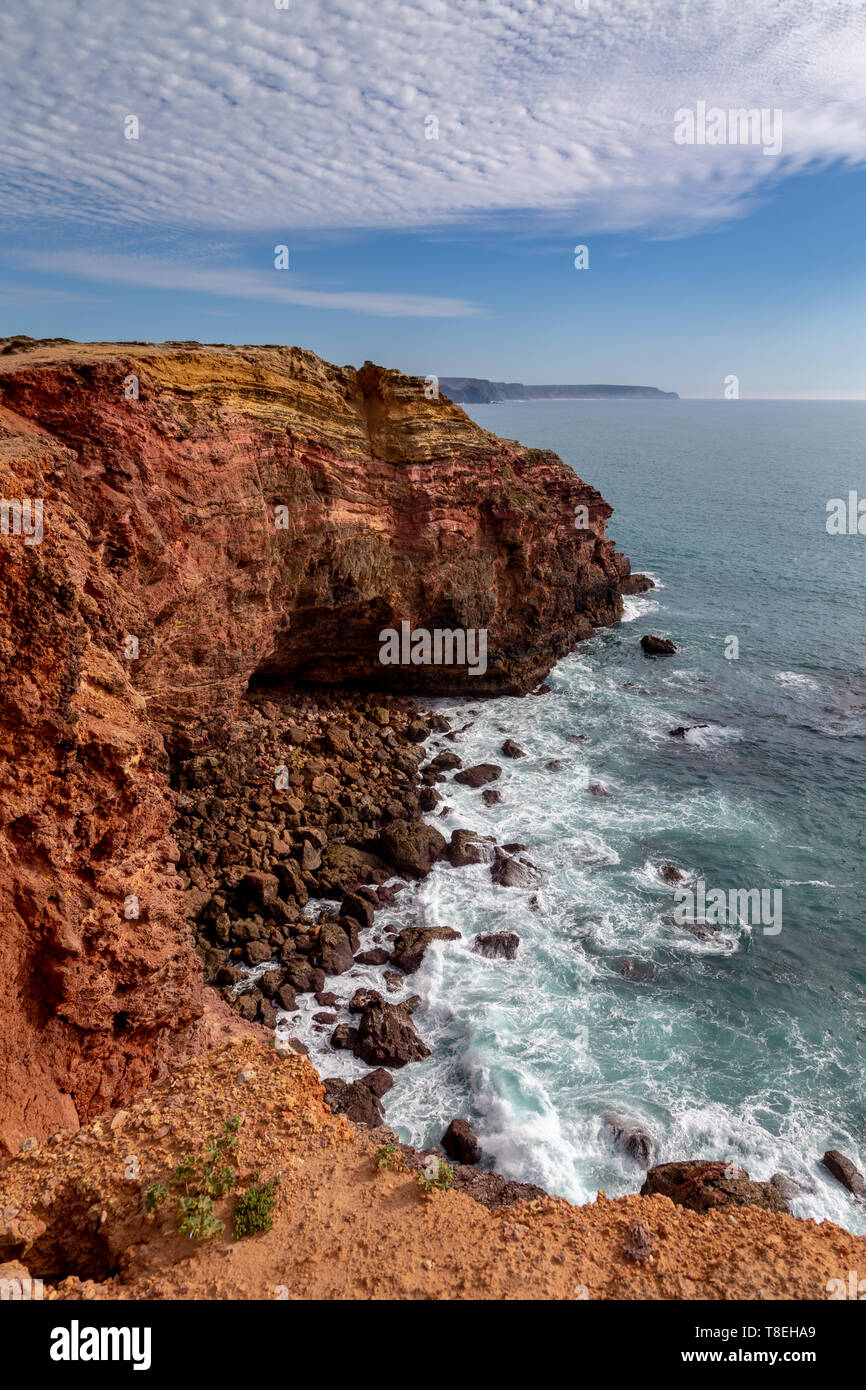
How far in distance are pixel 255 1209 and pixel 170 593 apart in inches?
797

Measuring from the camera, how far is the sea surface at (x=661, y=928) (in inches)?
786

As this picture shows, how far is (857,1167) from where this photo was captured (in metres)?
18.8

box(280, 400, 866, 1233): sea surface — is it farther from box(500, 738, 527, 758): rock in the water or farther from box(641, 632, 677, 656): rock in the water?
box(641, 632, 677, 656): rock in the water

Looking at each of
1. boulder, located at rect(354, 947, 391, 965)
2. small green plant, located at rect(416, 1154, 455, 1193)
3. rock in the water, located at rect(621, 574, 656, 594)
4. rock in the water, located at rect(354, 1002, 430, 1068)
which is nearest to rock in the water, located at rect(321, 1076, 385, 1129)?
rock in the water, located at rect(354, 1002, 430, 1068)

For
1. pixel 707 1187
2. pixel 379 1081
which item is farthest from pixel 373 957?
pixel 707 1187

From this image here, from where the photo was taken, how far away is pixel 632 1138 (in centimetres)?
1930

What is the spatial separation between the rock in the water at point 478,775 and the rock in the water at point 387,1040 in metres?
14.0

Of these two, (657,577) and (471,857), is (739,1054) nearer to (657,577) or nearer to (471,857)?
(471,857)

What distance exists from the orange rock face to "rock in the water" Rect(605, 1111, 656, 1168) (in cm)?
1135

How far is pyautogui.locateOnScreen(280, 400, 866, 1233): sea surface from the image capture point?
65.5 feet

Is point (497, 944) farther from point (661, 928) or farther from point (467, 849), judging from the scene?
point (661, 928)

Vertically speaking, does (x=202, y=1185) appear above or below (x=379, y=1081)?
above

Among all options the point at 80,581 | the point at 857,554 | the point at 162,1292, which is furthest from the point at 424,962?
the point at 857,554
